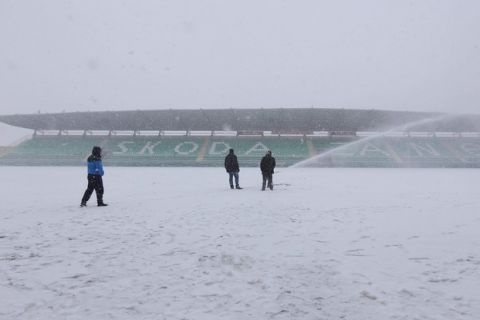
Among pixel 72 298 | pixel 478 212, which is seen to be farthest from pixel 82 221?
pixel 478 212

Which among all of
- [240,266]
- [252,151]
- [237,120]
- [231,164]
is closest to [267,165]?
[231,164]

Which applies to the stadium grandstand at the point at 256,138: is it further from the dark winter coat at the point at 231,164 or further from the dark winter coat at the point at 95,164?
the dark winter coat at the point at 95,164

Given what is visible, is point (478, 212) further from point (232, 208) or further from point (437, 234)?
point (232, 208)

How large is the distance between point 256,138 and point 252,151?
4.86 metres

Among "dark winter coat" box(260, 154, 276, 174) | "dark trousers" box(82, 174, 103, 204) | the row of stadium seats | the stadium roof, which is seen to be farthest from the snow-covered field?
A: the stadium roof

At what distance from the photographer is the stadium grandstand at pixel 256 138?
121ft

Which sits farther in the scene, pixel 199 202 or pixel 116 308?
pixel 199 202

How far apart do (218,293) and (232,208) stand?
4963 mm

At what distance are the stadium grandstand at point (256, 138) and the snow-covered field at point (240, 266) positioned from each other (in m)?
29.7

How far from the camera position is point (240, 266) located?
374 centimetres

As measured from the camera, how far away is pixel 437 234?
205 inches

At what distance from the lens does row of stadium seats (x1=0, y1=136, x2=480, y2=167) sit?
3644 cm

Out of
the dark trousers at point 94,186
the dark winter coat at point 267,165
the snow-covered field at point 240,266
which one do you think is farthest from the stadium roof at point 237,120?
the snow-covered field at point 240,266

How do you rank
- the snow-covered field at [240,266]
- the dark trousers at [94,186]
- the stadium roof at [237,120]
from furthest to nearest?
the stadium roof at [237,120], the dark trousers at [94,186], the snow-covered field at [240,266]
